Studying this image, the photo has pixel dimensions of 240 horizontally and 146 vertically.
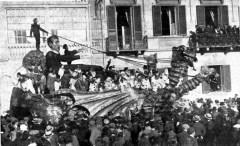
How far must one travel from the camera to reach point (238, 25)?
29578 millimetres

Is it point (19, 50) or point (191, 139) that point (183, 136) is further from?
point (19, 50)

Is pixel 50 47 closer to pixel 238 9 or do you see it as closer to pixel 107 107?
pixel 107 107

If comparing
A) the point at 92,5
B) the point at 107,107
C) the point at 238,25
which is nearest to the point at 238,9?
the point at 238,25

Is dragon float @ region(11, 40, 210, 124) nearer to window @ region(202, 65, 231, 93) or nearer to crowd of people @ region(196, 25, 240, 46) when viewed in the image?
window @ region(202, 65, 231, 93)

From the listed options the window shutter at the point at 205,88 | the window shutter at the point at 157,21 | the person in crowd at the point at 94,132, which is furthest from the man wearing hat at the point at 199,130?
the window shutter at the point at 157,21

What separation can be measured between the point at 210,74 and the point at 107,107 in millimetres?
6515

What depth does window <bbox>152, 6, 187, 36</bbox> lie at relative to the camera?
91.5 ft

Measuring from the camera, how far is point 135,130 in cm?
1955

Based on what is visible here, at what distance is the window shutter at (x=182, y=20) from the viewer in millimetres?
28297

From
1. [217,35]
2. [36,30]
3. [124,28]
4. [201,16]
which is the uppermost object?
[201,16]

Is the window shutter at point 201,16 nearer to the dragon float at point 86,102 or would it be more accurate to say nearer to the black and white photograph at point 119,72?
the black and white photograph at point 119,72

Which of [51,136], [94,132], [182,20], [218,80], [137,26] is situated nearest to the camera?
[51,136]

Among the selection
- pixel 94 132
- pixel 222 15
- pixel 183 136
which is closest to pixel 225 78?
pixel 222 15

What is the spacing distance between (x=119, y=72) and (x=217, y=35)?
681 cm
